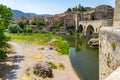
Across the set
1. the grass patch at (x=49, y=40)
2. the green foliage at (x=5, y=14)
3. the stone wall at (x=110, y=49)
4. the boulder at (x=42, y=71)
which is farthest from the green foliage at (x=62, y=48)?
the stone wall at (x=110, y=49)

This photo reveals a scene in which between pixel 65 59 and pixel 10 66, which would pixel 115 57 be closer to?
pixel 10 66

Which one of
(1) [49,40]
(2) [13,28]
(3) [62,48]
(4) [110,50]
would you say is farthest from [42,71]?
(2) [13,28]

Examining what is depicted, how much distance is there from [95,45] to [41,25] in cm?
5679

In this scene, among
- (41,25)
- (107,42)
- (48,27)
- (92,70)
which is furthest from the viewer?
(41,25)

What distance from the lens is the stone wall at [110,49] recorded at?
916 cm

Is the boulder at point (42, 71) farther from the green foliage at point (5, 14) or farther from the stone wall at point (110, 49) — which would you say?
the green foliage at point (5, 14)

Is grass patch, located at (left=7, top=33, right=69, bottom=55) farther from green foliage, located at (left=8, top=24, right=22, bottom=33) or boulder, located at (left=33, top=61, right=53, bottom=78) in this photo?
green foliage, located at (left=8, top=24, right=22, bottom=33)

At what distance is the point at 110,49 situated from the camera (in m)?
10.1

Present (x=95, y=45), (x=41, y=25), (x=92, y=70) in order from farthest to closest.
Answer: (x=41, y=25)
(x=95, y=45)
(x=92, y=70)

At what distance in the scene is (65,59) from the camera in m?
32.0

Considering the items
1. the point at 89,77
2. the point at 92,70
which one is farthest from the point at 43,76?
the point at 92,70

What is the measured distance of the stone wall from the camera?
30.1ft

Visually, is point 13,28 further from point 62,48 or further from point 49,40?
point 62,48

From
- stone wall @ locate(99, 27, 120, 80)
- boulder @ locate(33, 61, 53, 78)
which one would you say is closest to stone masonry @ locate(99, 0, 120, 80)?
stone wall @ locate(99, 27, 120, 80)
